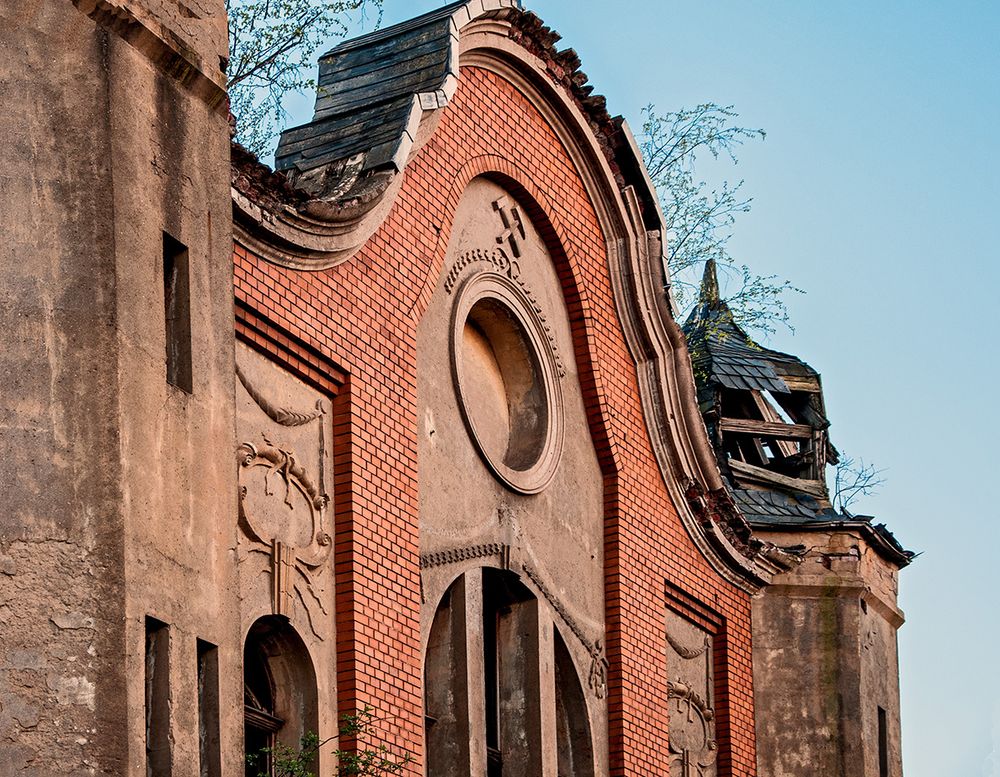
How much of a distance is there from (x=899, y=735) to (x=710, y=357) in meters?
4.33

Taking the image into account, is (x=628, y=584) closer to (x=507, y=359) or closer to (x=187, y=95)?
(x=507, y=359)

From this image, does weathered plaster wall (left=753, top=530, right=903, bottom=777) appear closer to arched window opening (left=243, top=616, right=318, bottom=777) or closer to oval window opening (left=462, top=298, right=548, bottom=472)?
oval window opening (left=462, top=298, right=548, bottom=472)

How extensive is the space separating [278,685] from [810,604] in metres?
8.26

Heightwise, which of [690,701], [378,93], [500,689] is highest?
[378,93]

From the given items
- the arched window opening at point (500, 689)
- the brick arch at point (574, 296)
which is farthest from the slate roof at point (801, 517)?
the arched window opening at point (500, 689)

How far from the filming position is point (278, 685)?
45.0 feet

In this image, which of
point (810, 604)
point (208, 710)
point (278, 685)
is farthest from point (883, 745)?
point (208, 710)

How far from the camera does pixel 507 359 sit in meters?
17.6

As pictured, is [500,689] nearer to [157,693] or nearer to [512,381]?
[512,381]

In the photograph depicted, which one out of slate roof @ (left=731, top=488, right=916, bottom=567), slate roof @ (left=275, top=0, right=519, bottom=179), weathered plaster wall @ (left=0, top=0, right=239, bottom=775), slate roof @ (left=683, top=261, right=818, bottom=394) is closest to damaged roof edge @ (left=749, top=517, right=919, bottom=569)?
slate roof @ (left=731, top=488, right=916, bottom=567)

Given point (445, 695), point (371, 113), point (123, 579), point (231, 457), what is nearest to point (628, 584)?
point (445, 695)

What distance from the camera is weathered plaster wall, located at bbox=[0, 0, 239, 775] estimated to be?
380 inches

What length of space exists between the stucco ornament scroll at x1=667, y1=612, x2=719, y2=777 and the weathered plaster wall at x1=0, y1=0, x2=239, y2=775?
8850 mm

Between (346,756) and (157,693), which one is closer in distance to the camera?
(157,693)
